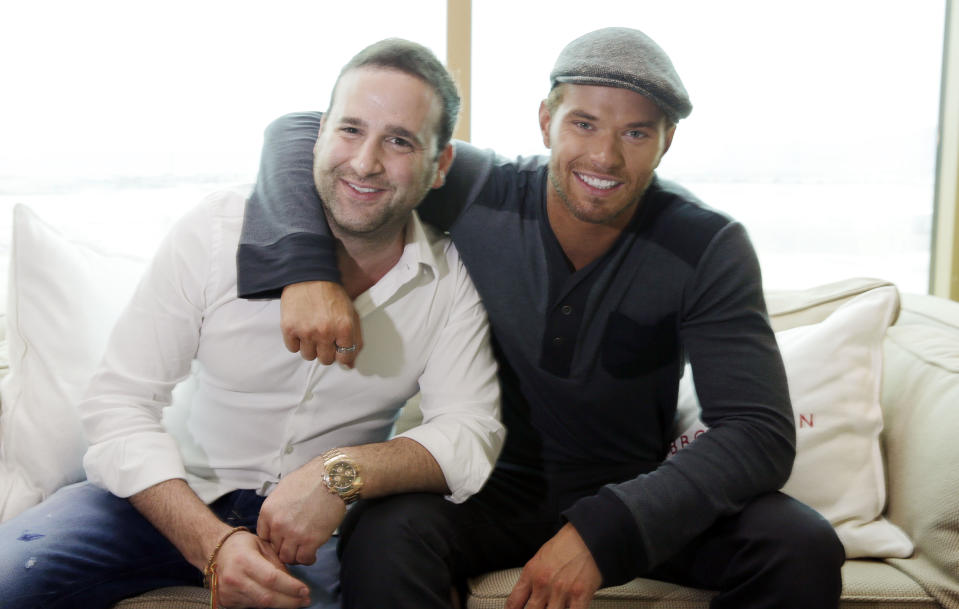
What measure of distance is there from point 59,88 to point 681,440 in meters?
2.08

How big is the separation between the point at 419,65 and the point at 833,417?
1044 mm

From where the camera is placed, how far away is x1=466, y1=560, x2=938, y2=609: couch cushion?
1248 millimetres

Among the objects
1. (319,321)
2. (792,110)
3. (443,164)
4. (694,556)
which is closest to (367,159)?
(443,164)

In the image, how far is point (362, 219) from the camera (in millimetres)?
1344

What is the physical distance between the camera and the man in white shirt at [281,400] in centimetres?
116

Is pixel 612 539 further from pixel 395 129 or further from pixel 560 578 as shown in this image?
pixel 395 129

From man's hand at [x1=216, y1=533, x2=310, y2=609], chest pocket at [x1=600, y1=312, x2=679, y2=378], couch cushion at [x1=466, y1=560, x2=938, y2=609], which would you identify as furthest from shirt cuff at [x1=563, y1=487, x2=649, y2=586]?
man's hand at [x1=216, y1=533, x2=310, y2=609]

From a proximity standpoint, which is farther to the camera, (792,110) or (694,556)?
(792,110)

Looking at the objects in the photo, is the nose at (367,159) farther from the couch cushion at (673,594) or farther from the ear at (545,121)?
the couch cushion at (673,594)

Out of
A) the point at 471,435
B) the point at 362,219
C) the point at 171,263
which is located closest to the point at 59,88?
the point at 171,263

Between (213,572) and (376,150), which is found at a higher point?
(376,150)

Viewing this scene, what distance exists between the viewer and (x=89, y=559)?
1.18m

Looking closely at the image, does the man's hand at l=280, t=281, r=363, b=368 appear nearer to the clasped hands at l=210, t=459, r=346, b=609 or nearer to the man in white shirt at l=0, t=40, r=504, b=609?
the man in white shirt at l=0, t=40, r=504, b=609

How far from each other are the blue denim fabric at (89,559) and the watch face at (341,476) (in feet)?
0.66
